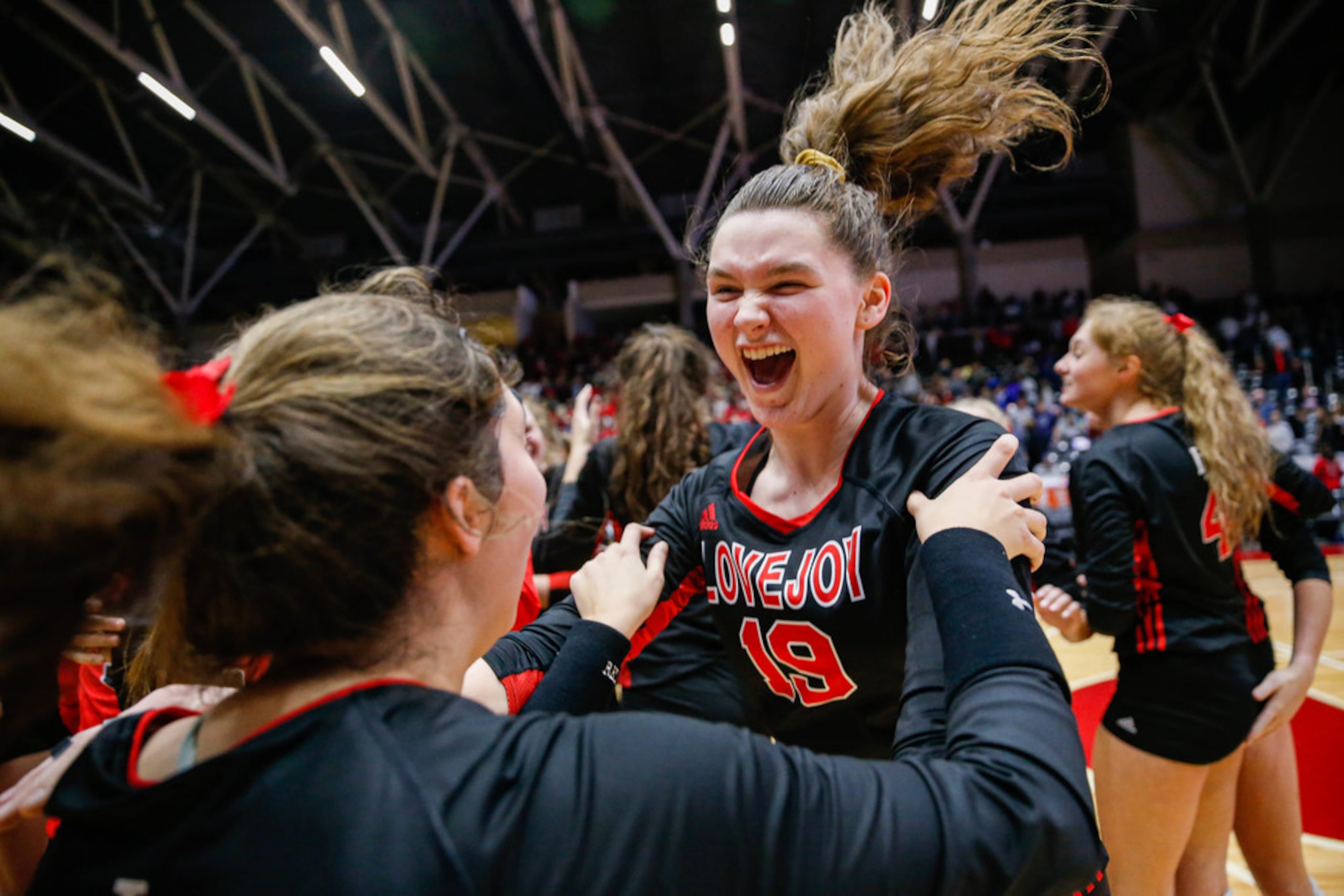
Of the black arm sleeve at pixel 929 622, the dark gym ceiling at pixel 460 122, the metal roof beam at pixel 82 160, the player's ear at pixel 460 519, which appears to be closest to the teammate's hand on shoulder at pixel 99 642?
the player's ear at pixel 460 519

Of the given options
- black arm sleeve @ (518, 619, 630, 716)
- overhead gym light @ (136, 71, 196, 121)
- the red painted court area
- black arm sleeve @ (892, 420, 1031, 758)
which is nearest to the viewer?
black arm sleeve @ (892, 420, 1031, 758)

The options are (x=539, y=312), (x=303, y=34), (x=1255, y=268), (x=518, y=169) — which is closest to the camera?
(x=303, y=34)

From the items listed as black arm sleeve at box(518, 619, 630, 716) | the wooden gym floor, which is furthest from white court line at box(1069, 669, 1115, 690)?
black arm sleeve at box(518, 619, 630, 716)

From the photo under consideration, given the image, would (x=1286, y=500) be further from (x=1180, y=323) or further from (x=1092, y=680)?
(x=1092, y=680)

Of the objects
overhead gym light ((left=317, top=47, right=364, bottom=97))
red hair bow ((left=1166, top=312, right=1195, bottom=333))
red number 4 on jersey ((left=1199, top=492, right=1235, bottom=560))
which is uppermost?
overhead gym light ((left=317, top=47, right=364, bottom=97))

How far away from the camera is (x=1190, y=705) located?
2102 millimetres

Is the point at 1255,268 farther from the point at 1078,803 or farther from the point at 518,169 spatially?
the point at 1078,803

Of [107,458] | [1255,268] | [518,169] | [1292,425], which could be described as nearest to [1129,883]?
[107,458]

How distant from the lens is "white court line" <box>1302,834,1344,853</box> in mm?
2797

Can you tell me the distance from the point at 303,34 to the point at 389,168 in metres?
4.67

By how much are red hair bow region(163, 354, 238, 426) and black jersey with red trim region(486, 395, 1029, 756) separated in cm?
81

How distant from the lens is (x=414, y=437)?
2.77ft

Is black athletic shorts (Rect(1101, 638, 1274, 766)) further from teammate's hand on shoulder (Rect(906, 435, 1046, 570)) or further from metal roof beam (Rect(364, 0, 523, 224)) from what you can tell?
metal roof beam (Rect(364, 0, 523, 224))

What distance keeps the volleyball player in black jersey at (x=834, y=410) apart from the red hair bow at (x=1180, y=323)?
43.0 inches
